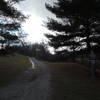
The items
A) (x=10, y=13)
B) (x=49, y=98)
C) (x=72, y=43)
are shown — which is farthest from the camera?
(x=72, y=43)

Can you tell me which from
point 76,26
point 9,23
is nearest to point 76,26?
point 76,26

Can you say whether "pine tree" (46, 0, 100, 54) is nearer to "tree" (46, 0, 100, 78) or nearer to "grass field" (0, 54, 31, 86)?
"tree" (46, 0, 100, 78)

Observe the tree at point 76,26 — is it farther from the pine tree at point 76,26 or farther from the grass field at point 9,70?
the grass field at point 9,70

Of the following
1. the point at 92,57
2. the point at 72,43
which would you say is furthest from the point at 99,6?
the point at 92,57

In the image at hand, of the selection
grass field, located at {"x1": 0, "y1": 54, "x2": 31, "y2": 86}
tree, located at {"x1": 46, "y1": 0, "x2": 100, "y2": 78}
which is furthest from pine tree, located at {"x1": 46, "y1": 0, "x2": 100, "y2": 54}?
grass field, located at {"x1": 0, "y1": 54, "x2": 31, "y2": 86}

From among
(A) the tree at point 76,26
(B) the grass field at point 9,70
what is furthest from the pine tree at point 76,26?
(B) the grass field at point 9,70

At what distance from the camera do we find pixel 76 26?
63.3 ft

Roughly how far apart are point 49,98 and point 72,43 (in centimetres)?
1212

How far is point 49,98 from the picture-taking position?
27.0 ft

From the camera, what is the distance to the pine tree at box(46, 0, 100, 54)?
1821cm

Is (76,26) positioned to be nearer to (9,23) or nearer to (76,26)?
(76,26)

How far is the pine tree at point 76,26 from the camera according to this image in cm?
1821

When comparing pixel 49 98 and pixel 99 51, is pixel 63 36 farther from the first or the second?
pixel 49 98

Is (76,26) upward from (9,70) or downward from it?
upward
